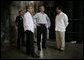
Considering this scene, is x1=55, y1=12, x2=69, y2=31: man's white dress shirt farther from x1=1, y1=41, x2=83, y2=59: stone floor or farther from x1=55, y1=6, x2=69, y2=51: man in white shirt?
x1=1, y1=41, x2=83, y2=59: stone floor

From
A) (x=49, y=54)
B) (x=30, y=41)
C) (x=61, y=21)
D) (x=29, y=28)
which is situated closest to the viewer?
(x=29, y=28)

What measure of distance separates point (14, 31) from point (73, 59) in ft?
18.0

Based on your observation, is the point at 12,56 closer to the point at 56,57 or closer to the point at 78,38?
the point at 56,57

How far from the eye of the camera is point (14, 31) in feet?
40.8

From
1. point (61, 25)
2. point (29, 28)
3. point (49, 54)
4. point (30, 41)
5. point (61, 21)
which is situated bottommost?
point (49, 54)

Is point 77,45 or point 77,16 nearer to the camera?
point 77,45

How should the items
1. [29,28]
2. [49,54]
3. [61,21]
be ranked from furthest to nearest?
1. [61,21]
2. [49,54]
3. [29,28]

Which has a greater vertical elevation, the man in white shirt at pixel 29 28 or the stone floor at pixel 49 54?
the man in white shirt at pixel 29 28

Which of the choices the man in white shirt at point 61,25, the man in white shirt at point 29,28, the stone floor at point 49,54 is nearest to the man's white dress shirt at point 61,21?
the man in white shirt at point 61,25

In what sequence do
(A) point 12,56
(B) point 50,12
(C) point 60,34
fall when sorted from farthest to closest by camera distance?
(B) point 50,12
(C) point 60,34
(A) point 12,56

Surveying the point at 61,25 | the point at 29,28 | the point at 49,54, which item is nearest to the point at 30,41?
the point at 29,28

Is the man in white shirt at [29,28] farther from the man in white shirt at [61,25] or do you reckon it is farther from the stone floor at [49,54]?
the man in white shirt at [61,25]

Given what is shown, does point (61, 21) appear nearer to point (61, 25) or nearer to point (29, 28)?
point (61, 25)

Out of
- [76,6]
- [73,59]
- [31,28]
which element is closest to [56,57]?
[73,59]
